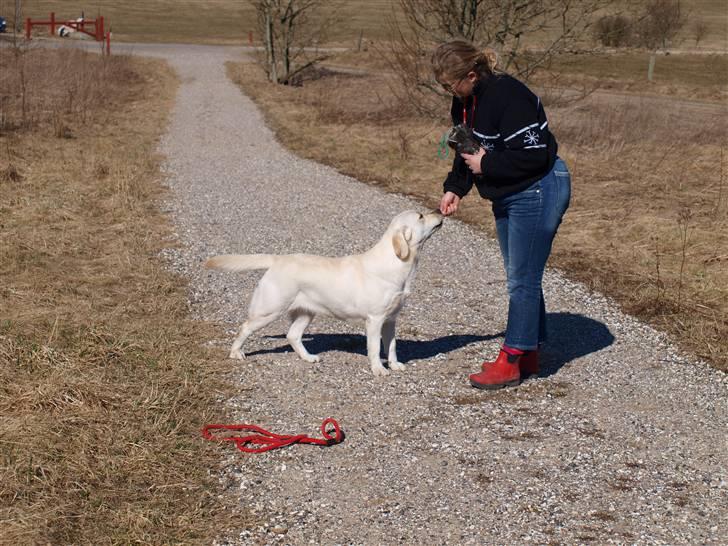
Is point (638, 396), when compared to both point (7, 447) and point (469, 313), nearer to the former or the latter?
point (469, 313)

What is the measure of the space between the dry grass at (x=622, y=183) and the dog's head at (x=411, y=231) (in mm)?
2261

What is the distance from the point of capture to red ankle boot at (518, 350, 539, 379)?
567 centimetres

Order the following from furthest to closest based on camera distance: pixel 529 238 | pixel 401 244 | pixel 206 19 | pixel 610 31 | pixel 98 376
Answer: pixel 206 19 → pixel 610 31 → pixel 401 244 → pixel 98 376 → pixel 529 238

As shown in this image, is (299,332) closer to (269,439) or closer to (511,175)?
(269,439)

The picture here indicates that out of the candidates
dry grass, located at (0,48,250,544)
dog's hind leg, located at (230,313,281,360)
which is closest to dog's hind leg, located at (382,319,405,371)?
dog's hind leg, located at (230,313,281,360)

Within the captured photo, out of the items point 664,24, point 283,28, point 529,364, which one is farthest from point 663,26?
point 529,364

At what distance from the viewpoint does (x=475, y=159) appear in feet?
16.0

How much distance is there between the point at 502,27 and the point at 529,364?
1179cm

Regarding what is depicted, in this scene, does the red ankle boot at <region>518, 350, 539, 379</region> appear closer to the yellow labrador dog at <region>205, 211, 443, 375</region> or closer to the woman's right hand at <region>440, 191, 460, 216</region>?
the yellow labrador dog at <region>205, 211, 443, 375</region>

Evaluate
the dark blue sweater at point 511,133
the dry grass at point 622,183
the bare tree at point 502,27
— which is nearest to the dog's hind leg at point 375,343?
the dark blue sweater at point 511,133

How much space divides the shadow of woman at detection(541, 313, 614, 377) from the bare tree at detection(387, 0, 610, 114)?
9618 millimetres

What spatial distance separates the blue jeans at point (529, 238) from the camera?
5012 millimetres

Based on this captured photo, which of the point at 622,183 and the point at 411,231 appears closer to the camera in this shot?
the point at 411,231

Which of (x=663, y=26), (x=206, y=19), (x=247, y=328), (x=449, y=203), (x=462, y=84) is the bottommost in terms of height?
(x=206, y=19)
